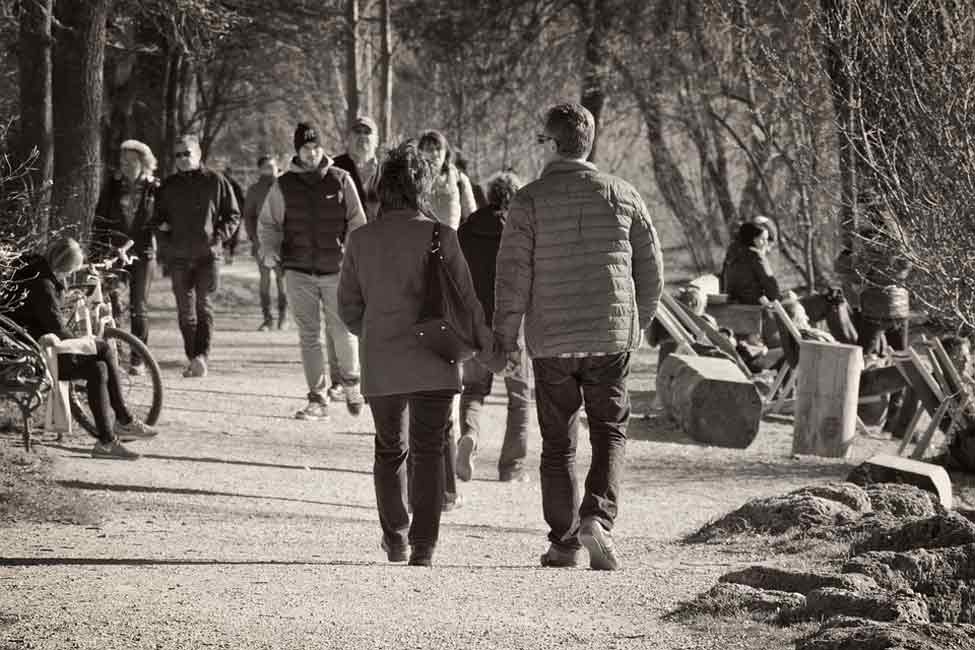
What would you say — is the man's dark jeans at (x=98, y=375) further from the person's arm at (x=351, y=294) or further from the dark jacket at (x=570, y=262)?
the dark jacket at (x=570, y=262)

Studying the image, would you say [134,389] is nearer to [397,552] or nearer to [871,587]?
[397,552]

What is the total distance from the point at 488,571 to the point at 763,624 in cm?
143

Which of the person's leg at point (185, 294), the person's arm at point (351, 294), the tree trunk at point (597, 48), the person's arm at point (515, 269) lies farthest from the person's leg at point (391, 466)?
the tree trunk at point (597, 48)

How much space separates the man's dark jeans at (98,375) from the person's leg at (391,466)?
10.5 feet

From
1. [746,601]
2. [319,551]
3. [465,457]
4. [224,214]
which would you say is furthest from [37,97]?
[746,601]

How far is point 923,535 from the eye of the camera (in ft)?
25.4

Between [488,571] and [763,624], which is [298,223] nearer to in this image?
[488,571]

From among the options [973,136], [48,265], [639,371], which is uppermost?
[973,136]

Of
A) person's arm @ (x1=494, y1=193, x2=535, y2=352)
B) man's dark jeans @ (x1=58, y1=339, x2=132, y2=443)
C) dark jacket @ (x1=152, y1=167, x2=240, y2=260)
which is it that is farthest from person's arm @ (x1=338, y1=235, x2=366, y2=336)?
dark jacket @ (x1=152, y1=167, x2=240, y2=260)

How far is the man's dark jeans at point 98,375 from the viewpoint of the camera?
1045 cm

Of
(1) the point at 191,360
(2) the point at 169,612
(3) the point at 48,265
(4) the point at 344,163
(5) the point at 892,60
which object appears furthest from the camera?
(1) the point at 191,360

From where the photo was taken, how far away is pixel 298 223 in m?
12.0

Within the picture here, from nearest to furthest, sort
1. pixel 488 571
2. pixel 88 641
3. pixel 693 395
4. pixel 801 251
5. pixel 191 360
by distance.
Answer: pixel 88 641, pixel 488 571, pixel 693 395, pixel 191 360, pixel 801 251

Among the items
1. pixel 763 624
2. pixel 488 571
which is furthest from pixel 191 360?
pixel 763 624
